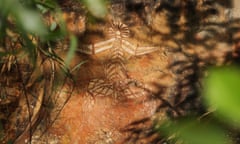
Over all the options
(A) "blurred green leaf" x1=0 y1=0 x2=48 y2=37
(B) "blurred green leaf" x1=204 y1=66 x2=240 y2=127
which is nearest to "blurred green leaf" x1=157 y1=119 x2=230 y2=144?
(B) "blurred green leaf" x1=204 y1=66 x2=240 y2=127

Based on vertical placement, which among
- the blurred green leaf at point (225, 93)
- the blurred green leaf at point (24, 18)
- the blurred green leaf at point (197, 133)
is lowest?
the blurred green leaf at point (197, 133)

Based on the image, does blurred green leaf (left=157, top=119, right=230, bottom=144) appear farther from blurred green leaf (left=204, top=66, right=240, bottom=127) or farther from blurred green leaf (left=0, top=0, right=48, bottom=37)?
blurred green leaf (left=0, top=0, right=48, bottom=37)

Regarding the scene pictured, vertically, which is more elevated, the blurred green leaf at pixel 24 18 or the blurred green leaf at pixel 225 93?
the blurred green leaf at pixel 24 18

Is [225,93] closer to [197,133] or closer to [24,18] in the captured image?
[197,133]

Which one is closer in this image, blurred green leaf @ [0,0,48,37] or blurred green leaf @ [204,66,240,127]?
blurred green leaf @ [204,66,240,127]

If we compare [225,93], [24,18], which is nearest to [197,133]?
[225,93]

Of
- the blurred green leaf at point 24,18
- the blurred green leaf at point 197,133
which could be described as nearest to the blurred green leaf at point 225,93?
the blurred green leaf at point 197,133

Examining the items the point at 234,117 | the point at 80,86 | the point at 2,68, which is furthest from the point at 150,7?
the point at 234,117

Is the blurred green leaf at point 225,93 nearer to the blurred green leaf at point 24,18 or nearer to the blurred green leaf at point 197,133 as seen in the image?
the blurred green leaf at point 197,133
